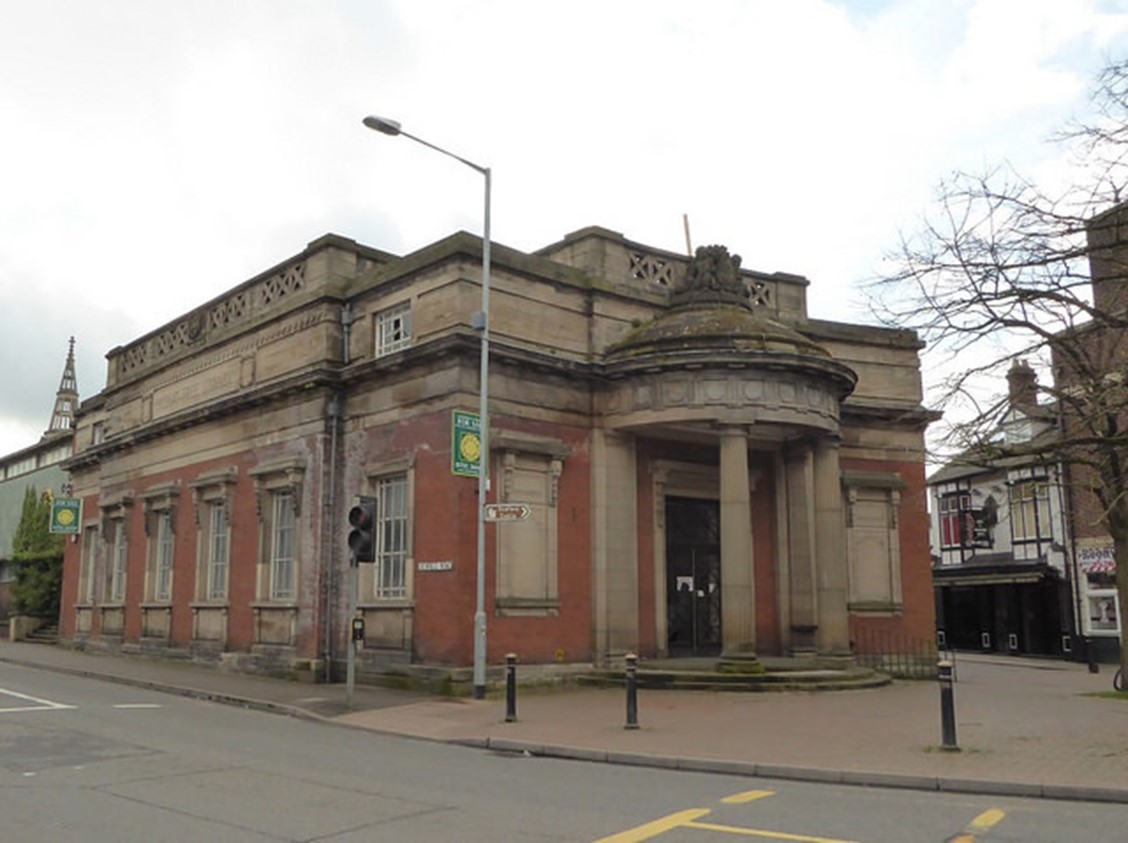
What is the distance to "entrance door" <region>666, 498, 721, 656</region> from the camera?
73.6 feet

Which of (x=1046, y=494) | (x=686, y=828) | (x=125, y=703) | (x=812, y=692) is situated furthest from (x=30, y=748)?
(x=1046, y=494)

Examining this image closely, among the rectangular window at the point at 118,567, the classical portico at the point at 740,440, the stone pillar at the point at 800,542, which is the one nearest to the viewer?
the classical portico at the point at 740,440

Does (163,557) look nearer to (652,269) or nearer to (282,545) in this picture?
(282,545)

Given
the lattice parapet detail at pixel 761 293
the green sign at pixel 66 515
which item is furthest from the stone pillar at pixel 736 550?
the green sign at pixel 66 515

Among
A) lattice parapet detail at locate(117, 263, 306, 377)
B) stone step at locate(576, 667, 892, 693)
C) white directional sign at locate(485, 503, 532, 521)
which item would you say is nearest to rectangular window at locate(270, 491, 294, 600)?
lattice parapet detail at locate(117, 263, 306, 377)

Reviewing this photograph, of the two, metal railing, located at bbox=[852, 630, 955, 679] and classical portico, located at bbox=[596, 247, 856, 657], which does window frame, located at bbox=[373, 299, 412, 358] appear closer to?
classical portico, located at bbox=[596, 247, 856, 657]

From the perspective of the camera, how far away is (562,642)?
775 inches

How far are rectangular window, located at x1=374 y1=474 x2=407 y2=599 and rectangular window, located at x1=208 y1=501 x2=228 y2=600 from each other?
631cm

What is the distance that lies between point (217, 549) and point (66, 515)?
10.5 metres

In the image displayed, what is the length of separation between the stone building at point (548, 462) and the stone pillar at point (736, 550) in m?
0.04

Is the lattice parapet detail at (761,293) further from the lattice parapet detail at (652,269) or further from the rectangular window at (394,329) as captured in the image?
the rectangular window at (394,329)

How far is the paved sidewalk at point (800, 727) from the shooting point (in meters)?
10.1

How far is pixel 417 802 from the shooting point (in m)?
8.72

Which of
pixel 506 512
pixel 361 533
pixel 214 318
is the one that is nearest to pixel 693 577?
pixel 506 512
